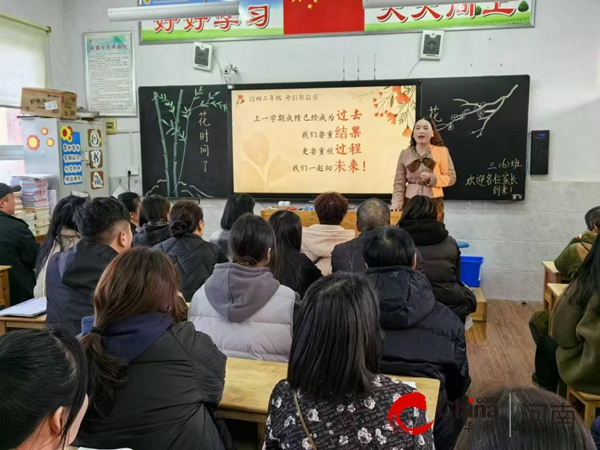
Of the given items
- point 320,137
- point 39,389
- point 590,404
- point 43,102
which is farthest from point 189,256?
point 43,102

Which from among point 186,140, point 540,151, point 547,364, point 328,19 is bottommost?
point 547,364

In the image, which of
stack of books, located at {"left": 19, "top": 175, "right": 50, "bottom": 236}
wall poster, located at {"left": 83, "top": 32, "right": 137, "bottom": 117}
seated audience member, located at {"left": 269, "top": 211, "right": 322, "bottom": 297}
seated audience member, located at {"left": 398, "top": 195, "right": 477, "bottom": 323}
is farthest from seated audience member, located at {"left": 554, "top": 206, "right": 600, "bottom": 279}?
wall poster, located at {"left": 83, "top": 32, "right": 137, "bottom": 117}

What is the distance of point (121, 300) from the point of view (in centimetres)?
140

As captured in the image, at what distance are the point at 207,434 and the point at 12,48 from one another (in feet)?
16.3

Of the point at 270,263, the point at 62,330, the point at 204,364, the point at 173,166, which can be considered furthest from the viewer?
the point at 173,166

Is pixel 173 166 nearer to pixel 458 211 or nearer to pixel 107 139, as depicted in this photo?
pixel 107 139

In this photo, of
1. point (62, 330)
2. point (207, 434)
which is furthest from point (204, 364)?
point (62, 330)

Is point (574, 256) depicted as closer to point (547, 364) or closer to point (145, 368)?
point (547, 364)

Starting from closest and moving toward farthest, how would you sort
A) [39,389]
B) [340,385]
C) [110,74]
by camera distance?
[39,389] → [340,385] → [110,74]

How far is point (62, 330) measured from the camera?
110 cm

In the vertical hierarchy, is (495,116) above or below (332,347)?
above

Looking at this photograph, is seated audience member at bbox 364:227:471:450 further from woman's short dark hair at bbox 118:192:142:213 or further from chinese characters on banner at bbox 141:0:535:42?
chinese characters on banner at bbox 141:0:535:42

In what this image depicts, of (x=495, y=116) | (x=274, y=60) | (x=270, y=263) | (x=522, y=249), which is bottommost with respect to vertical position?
(x=522, y=249)

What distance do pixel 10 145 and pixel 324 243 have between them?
3691mm
